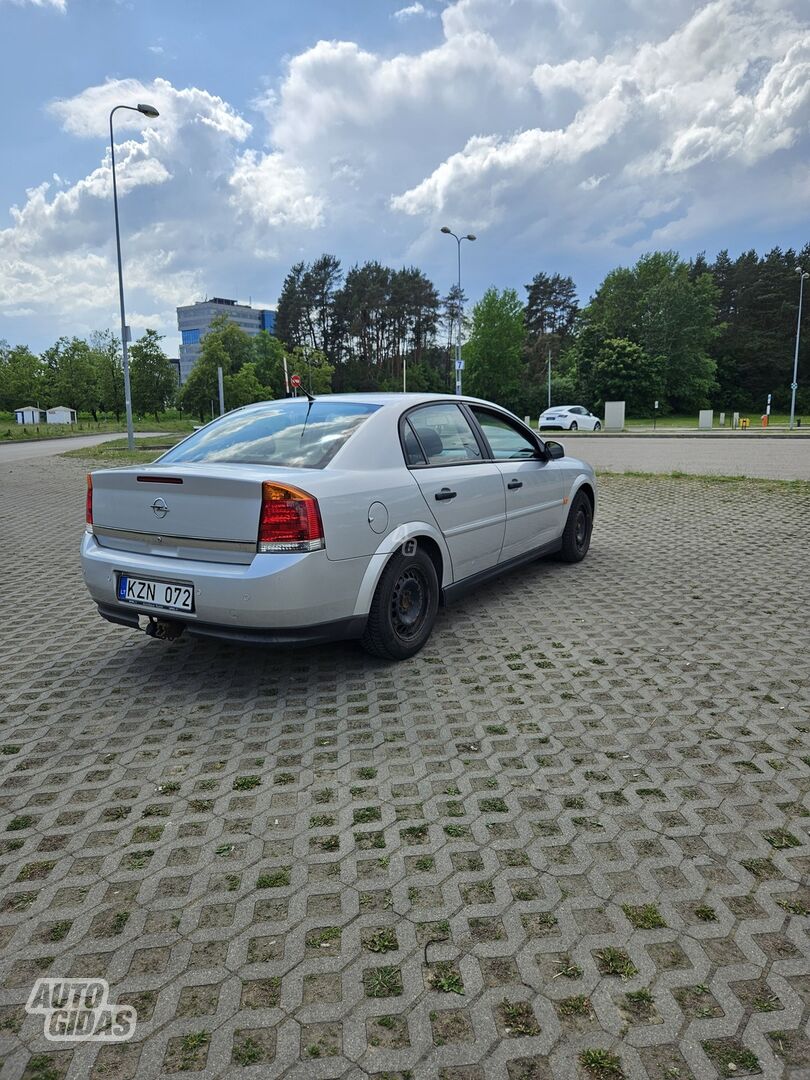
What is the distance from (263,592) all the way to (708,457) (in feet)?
61.1

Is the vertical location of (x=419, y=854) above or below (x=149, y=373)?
below

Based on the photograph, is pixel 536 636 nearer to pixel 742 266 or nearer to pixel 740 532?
pixel 740 532

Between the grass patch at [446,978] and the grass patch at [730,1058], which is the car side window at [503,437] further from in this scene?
the grass patch at [730,1058]

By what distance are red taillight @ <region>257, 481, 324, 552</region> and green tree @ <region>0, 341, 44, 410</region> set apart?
63.6 meters

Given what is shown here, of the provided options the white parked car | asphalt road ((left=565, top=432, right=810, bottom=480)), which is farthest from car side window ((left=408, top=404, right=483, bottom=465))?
the white parked car

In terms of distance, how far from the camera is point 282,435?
441cm

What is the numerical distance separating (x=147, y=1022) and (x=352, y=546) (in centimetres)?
234

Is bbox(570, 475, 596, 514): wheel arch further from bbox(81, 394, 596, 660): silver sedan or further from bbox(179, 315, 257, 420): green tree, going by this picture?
bbox(179, 315, 257, 420): green tree

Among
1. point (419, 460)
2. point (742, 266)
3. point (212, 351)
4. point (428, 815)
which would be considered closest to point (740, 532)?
point (419, 460)

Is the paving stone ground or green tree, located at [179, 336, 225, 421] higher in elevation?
green tree, located at [179, 336, 225, 421]

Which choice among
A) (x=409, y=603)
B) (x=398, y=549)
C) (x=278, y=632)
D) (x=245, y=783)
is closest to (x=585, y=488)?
(x=409, y=603)

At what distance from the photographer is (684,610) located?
18.2ft

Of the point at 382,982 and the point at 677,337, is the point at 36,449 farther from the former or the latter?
the point at 677,337

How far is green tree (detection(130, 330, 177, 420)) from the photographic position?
1676 inches
